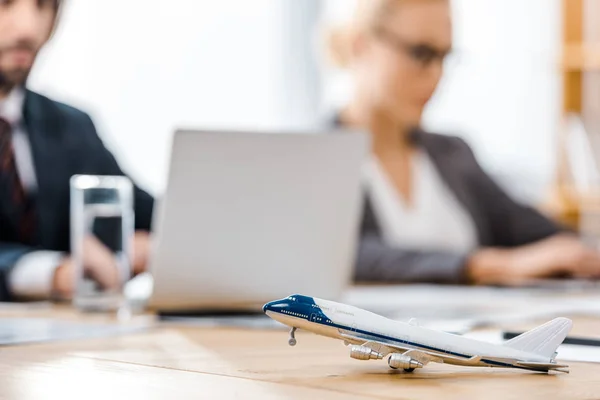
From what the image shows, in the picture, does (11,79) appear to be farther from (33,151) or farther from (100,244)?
(100,244)

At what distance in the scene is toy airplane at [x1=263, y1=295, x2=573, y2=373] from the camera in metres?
0.97

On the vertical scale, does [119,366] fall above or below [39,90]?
below

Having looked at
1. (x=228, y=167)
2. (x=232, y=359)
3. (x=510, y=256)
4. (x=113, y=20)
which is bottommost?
(x=510, y=256)

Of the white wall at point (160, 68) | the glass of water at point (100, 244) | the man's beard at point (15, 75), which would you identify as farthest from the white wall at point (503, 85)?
the glass of water at point (100, 244)

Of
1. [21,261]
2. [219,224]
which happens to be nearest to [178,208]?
[219,224]

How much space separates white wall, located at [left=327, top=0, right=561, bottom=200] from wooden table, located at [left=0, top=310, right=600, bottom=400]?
3305 mm

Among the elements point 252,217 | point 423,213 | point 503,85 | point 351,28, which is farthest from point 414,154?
point 252,217

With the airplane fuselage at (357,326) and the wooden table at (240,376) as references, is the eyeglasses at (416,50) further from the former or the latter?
the airplane fuselage at (357,326)

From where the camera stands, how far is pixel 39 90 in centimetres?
277

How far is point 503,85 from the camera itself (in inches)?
180

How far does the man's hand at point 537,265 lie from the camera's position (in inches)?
113

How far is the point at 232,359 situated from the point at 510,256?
1.95 m

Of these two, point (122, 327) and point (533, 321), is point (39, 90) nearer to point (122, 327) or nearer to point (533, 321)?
point (122, 327)

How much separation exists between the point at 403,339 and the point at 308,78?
11.4 feet
